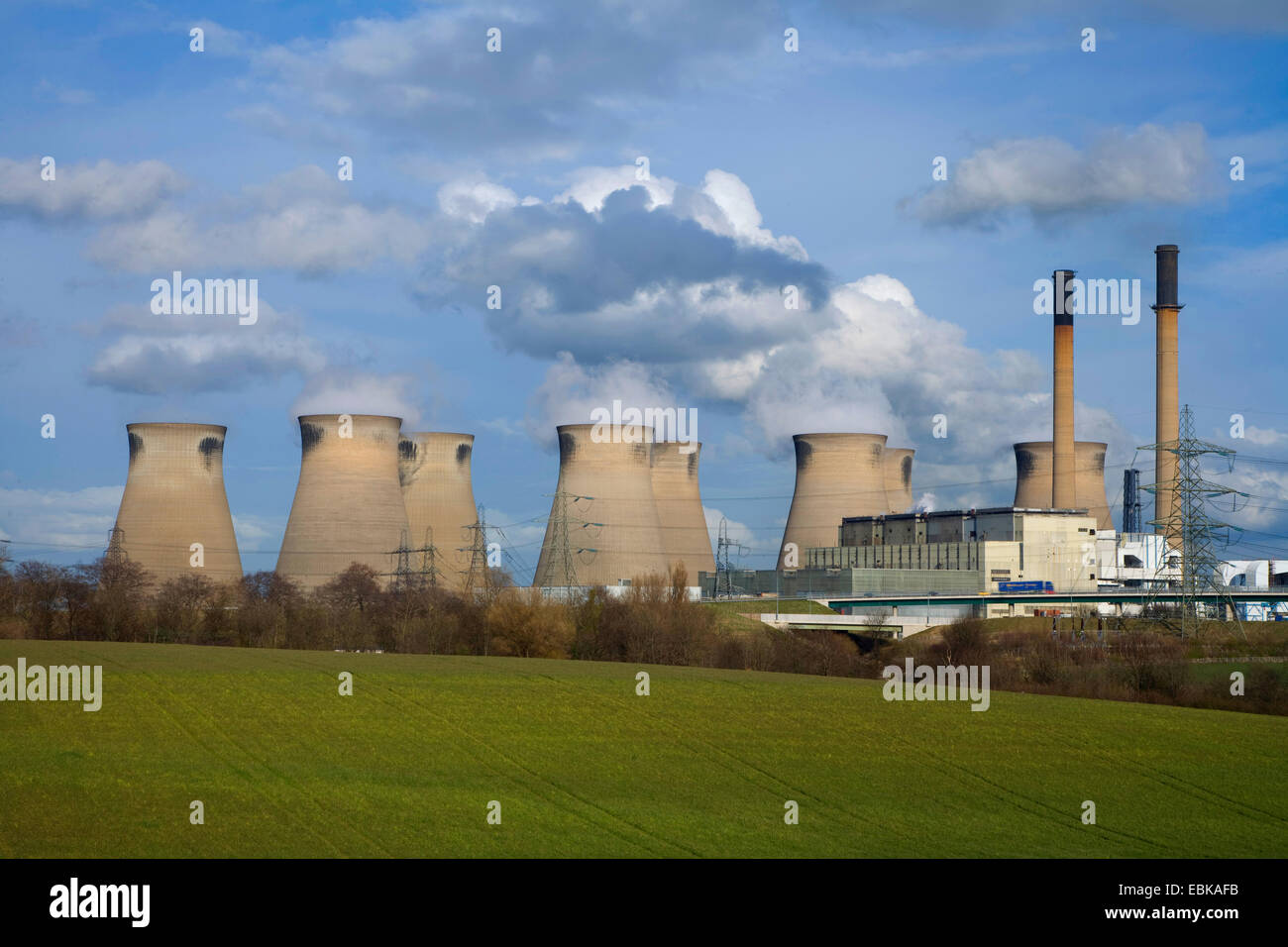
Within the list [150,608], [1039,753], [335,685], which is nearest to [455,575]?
[150,608]

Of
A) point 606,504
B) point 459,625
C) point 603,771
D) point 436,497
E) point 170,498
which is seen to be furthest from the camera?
point 436,497

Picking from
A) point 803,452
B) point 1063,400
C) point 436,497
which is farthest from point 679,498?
point 1063,400

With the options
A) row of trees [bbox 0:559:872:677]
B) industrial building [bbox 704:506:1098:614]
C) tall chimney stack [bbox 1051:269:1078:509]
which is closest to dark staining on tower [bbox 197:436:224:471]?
row of trees [bbox 0:559:872:677]

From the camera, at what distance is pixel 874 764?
13.0 meters

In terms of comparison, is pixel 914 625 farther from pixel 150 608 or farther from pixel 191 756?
pixel 191 756

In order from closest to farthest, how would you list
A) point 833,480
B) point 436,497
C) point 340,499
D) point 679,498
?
point 340,499, point 436,497, point 833,480, point 679,498

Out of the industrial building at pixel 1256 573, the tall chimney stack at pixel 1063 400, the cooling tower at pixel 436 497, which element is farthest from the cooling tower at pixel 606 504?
the industrial building at pixel 1256 573

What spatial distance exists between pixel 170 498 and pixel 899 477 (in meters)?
34.6

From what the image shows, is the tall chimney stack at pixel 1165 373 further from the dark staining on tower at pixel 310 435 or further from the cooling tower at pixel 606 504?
the dark staining on tower at pixel 310 435

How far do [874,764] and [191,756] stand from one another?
21.4ft

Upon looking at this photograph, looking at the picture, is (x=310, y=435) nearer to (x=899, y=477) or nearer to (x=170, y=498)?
(x=170, y=498)

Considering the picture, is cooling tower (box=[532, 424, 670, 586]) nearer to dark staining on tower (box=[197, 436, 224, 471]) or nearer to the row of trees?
the row of trees

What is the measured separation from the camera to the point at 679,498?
5066 centimetres
